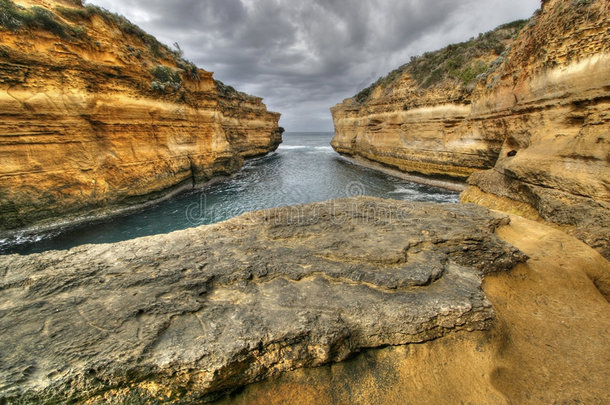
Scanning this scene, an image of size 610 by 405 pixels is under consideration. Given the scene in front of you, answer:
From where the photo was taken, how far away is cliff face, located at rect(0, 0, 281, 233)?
957 cm

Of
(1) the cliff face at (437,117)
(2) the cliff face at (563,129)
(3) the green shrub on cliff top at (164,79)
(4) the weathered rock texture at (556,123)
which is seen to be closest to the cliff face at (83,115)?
(3) the green shrub on cliff top at (164,79)

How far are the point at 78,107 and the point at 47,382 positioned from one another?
1340 centimetres

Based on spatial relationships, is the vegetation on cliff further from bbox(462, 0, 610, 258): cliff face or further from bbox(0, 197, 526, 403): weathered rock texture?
bbox(0, 197, 526, 403): weathered rock texture

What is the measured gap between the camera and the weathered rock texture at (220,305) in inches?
86.8

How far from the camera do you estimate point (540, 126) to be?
8789mm

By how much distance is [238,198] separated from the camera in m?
16.3

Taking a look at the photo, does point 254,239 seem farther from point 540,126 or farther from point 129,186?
point 129,186

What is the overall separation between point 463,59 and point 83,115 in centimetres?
2720

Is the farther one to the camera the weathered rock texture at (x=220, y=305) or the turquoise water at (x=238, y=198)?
the turquoise water at (x=238, y=198)

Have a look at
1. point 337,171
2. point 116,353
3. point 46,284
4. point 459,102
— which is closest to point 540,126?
point 459,102

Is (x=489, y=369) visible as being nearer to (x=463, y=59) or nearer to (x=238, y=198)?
(x=238, y=198)

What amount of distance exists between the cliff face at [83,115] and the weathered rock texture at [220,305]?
9774mm

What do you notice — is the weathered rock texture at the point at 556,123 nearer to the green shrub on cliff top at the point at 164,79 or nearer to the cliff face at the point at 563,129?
the cliff face at the point at 563,129

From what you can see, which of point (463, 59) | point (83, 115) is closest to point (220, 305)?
point (83, 115)
